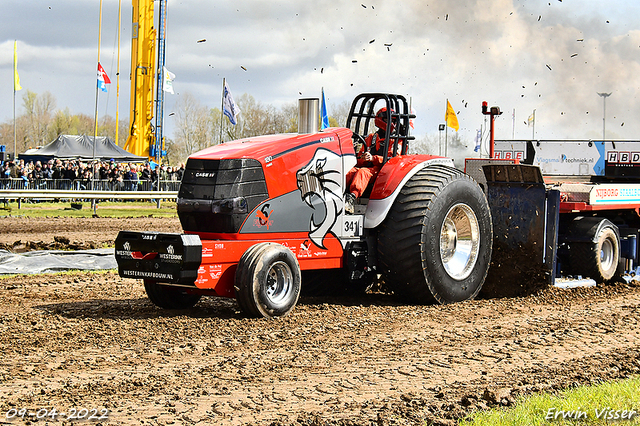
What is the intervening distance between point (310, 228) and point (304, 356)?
203 cm

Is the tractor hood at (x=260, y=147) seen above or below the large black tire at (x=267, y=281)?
above

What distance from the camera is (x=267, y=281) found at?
22.4 feet

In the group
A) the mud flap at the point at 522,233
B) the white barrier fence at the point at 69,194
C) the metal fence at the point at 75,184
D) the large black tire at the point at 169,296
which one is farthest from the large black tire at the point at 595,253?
the metal fence at the point at 75,184

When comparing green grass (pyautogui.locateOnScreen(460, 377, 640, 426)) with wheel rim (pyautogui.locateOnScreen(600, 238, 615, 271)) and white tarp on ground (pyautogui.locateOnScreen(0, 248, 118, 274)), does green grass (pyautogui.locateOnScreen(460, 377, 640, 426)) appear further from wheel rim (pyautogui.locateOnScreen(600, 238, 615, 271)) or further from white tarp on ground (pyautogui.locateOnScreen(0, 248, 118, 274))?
white tarp on ground (pyautogui.locateOnScreen(0, 248, 118, 274))

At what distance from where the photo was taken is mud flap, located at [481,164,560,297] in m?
9.02

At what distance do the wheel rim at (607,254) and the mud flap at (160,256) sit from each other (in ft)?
21.0

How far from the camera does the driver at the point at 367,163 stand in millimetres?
7711

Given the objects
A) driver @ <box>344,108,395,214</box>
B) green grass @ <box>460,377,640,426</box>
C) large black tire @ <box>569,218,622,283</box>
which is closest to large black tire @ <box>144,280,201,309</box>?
driver @ <box>344,108,395,214</box>

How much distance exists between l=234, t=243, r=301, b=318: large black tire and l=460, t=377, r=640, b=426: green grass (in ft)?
9.21

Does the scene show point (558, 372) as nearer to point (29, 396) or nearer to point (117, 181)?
point (29, 396)

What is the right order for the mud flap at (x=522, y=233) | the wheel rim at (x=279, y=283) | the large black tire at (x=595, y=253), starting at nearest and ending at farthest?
1. the wheel rim at (x=279, y=283)
2. the mud flap at (x=522, y=233)
3. the large black tire at (x=595, y=253)

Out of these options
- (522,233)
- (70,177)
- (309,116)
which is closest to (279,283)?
(309,116)

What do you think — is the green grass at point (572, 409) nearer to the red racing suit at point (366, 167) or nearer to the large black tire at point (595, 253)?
the red racing suit at point (366, 167)

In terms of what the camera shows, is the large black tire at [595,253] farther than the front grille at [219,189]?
Yes
